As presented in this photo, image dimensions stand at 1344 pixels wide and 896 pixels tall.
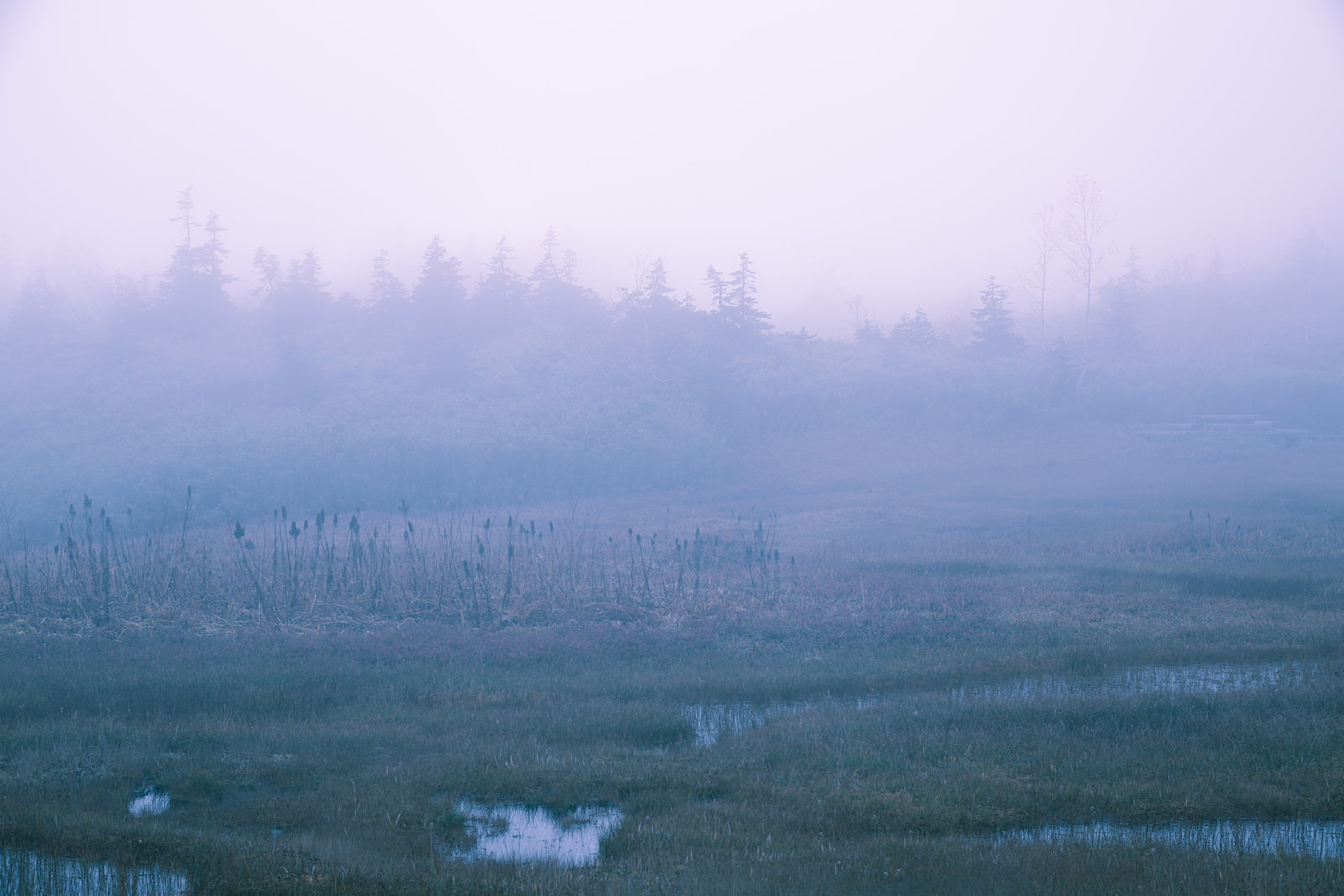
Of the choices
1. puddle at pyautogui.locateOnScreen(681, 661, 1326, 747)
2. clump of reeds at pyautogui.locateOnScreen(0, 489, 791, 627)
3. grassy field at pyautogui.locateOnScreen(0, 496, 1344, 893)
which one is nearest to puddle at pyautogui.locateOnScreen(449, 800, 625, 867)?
grassy field at pyautogui.locateOnScreen(0, 496, 1344, 893)

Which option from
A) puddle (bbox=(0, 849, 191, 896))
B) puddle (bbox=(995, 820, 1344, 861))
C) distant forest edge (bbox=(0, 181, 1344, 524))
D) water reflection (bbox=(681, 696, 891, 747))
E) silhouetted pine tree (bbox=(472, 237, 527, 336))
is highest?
silhouetted pine tree (bbox=(472, 237, 527, 336))

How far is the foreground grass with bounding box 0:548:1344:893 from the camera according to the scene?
27.8 ft

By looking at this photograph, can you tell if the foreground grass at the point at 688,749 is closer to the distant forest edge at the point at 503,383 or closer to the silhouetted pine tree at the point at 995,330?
the distant forest edge at the point at 503,383

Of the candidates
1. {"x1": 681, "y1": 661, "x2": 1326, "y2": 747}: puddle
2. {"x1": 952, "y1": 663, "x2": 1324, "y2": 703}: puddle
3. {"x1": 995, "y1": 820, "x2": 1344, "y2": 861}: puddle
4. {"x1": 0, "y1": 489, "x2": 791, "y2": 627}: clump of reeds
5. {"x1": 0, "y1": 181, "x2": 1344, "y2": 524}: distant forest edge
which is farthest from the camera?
{"x1": 0, "y1": 181, "x2": 1344, "y2": 524}: distant forest edge

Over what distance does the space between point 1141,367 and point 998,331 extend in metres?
12.3

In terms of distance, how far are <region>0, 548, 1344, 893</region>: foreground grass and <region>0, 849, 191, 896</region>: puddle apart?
24 cm

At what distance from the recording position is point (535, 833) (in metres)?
10.1

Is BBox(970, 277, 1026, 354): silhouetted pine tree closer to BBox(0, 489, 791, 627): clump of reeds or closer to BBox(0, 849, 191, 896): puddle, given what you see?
BBox(0, 489, 791, 627): clump of reeds

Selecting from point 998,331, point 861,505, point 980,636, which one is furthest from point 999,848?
point 998,331

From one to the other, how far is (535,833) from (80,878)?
4.18 meters

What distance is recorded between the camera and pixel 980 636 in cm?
1953

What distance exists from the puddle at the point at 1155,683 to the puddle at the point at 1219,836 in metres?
4.91

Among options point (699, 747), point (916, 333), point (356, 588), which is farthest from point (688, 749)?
point (916, 333)

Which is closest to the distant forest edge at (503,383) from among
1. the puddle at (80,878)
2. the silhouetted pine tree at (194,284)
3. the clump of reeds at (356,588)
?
the silhouetted pine tree at (194,284)
